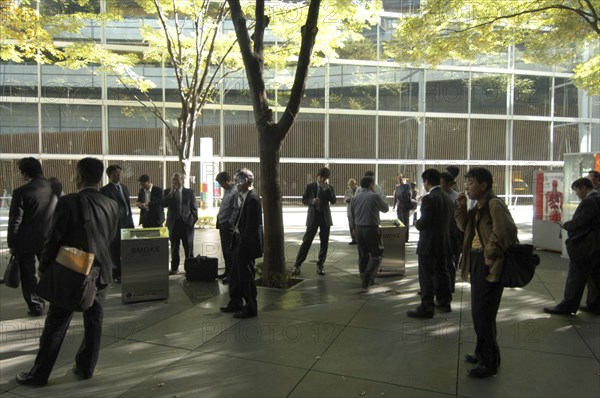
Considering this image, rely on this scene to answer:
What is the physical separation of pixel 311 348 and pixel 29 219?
3911 mm

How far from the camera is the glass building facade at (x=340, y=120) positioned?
802 inches

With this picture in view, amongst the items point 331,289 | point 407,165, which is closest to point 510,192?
point 407,165

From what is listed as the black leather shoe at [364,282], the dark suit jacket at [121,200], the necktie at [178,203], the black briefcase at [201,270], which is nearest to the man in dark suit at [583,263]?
the black leather shoe at [364,282]

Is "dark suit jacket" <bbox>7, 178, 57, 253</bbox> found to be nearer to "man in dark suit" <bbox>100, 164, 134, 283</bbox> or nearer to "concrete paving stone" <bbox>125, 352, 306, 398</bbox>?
"man in dark suit" <bbox>100, 164, 134, 283</bbox>

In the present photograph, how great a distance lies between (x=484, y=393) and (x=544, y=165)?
921 inches

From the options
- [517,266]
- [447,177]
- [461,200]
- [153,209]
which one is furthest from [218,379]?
[153,209]

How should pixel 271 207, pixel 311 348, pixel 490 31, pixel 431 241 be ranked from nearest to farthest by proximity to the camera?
1. pixel 311 348
2. pixel 431 241
3. pixel 271 207
4. pixel 490 31

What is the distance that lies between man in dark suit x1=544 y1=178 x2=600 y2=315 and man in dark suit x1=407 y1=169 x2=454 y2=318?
159cm

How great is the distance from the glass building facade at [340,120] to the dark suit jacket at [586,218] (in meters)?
15.1

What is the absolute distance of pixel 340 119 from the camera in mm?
22609

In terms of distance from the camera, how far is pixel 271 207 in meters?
7.82

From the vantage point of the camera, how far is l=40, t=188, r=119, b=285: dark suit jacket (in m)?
4.06

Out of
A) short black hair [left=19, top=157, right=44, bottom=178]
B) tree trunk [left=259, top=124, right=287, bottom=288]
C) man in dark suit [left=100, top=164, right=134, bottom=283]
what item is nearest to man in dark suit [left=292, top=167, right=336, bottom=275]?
tree trunk [left=259, top=124, right=287, bottom=288]

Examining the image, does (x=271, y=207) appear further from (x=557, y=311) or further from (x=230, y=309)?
(x=557, y=311)
